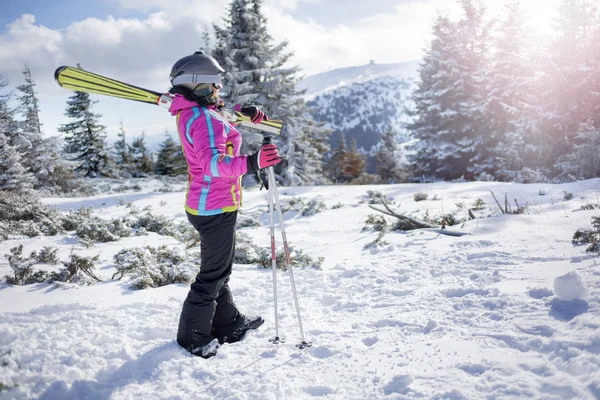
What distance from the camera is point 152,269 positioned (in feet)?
15.3

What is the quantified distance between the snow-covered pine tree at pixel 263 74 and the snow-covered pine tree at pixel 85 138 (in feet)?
51.5

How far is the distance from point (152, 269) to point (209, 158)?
2559mm

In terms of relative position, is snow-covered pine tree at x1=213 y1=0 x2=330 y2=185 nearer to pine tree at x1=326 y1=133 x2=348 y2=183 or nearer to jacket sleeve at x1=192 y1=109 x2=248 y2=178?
jacket sleeve at x1=192 y1=109 x2=248 y2=178

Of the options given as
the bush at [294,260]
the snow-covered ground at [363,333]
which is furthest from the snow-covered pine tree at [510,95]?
the bush at [294,260]

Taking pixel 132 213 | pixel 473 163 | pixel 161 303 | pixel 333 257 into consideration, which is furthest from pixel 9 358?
pixel 473 163

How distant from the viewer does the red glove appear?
284cm

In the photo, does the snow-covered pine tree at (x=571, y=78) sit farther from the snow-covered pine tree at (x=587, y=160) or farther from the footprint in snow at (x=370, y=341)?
the footprint in snow at (x=370, y=341)

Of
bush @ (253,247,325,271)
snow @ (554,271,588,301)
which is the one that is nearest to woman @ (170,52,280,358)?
bush @ (253,247,325,271)

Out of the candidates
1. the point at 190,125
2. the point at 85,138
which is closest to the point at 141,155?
the point at 85,138

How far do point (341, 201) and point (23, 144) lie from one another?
48.1ft

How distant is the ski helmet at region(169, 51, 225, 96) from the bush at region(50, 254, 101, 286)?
287cm

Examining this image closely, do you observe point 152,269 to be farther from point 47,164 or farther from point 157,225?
point 47,164

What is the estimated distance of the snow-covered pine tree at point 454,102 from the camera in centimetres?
2123

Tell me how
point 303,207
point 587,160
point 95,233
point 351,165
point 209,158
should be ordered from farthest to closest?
point 351,165
point 587,160
point 303,207
point 95,233
point 209,158
